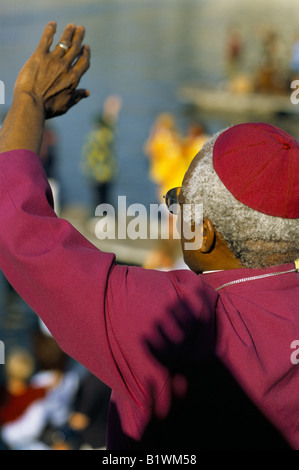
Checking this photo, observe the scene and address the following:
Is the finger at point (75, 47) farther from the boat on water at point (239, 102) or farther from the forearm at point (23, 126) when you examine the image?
the boat on water at point (239, 102)

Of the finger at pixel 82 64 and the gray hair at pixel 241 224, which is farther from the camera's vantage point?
the finger at pixel 82 64

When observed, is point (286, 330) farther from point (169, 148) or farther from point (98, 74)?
point (98, 74)

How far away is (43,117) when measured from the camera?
4.87ft

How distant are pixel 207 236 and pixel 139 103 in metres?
19.2

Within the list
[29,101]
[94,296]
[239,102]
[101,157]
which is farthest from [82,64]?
[239,102]

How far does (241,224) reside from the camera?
1.42 metres

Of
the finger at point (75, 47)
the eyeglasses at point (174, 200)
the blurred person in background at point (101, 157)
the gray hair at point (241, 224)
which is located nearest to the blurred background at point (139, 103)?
the blurred person in background at point (101, 157)

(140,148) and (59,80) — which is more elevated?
(59,80)

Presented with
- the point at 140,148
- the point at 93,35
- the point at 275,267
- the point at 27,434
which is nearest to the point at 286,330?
the point at 275,267

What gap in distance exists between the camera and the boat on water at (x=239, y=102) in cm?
1672

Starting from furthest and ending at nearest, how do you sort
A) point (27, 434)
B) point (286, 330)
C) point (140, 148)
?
point (140, 148), point (27, 434), point (286, 330)

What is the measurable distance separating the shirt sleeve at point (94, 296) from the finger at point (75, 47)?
0.38 metres

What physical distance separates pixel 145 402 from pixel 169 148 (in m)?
5.86

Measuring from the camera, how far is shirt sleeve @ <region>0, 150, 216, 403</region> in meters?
1.26
